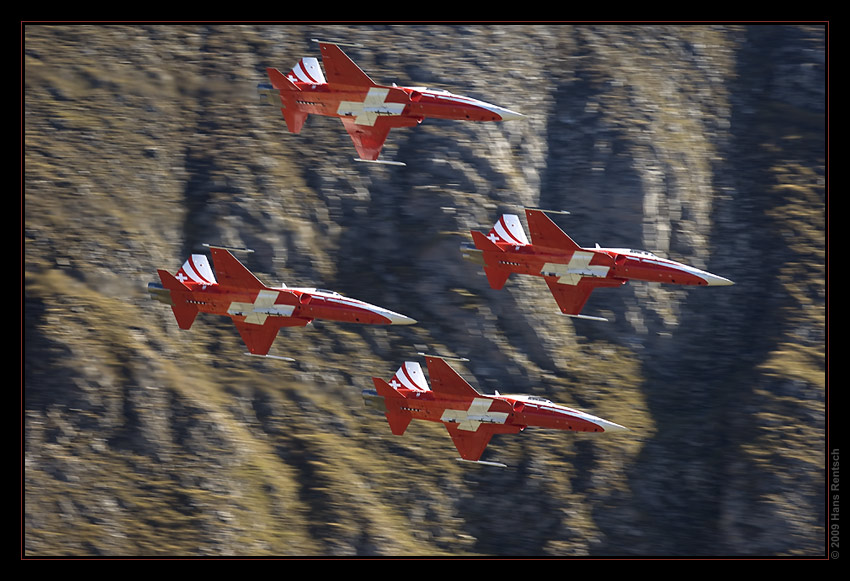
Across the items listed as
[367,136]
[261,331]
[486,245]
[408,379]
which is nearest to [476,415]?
[408,379]

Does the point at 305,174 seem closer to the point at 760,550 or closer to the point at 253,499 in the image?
the point at 253,499

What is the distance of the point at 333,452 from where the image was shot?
6053 cm

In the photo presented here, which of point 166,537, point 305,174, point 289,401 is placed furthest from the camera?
point 305,174

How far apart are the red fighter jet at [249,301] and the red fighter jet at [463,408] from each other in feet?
10.3

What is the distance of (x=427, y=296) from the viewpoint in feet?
212

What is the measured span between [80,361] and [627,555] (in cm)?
2866

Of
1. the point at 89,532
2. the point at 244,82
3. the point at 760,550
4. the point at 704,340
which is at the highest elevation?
the point at 244,82

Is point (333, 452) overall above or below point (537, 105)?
below

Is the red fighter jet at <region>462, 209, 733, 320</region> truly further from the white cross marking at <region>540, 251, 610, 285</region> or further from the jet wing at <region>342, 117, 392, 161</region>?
the jet wing at <region>342, 117, 392, 161</region>

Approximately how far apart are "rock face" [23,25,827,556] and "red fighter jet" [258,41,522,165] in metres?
9.66

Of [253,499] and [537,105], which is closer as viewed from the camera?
[253,499]

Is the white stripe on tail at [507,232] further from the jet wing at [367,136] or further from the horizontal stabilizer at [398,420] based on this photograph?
the horizontal stabilizer at [398,420]

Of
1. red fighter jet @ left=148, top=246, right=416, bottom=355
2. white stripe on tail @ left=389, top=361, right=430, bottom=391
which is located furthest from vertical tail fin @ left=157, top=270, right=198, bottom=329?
white stripe on tail @ left=389, top=361, right=430, bottom=391

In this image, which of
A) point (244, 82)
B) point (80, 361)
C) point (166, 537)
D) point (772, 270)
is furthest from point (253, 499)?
point (772, 270)
